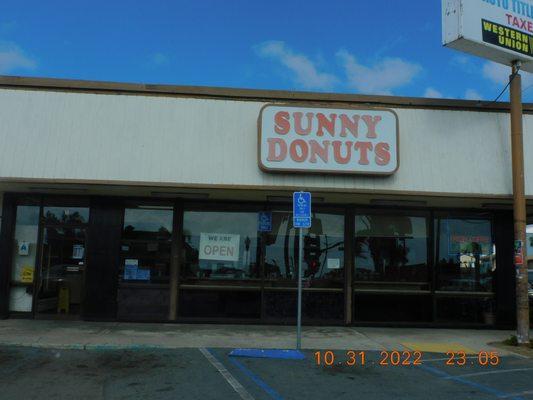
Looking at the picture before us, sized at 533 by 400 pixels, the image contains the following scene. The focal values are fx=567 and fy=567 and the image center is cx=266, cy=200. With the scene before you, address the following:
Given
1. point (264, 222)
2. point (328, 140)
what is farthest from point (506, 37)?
point (264, 222)

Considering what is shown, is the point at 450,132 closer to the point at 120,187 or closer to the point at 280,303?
the point at 280,303

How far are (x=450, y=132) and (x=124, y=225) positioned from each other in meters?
7.86

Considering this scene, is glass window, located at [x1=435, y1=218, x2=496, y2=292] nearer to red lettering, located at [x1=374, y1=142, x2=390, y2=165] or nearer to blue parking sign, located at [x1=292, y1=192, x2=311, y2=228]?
red lettering, located at [x1=374, y1=142, x2=390, y2=165]

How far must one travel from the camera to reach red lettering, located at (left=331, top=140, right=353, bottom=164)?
1224cm

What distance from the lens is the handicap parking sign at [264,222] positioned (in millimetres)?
13836

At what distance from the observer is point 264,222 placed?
45.4 ft

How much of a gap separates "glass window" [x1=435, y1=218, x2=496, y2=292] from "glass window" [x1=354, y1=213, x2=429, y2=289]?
1.45 ft

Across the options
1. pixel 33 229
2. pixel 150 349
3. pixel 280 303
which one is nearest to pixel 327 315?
pixel 280 303

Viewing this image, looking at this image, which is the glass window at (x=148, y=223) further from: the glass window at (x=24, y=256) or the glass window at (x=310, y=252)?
the glass window at (x=310, y=252)

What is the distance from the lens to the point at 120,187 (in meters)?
12.1

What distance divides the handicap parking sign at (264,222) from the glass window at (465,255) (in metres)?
4.23

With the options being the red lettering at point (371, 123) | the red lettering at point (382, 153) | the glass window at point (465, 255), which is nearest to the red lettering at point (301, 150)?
the red lettering at point (371, 123)

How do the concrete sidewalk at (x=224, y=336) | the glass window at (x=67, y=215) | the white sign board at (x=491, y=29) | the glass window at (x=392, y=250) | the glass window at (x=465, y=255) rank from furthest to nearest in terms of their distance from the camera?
the glass window at (x=465, y=255)
the glass window at (x=392, y=250)
the glass window at (x=67, y=215)
the white sign board at (x=491, y=29)
the concrete sidewalk at (x=224, y=336)
